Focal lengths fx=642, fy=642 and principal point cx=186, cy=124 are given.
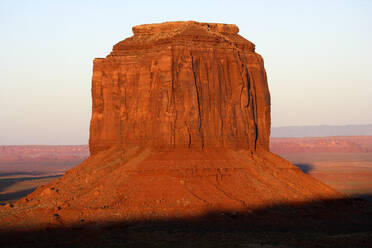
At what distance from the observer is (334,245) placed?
3164 centimetres

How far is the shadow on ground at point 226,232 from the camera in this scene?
Result: 111 ft

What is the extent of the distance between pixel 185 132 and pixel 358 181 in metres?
58.3

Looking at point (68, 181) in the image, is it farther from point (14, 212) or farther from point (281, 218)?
point (281, 218)

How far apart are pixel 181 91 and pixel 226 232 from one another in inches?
494

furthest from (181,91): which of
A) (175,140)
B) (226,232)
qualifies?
(226,232)

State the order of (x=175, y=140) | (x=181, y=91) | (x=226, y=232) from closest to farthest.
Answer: (x=226, y=232) < (x=175, y=140) < (x=181, y=91)

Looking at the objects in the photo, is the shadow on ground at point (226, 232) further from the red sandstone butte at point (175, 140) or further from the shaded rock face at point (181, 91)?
the shaded rock face at point (181, 91)

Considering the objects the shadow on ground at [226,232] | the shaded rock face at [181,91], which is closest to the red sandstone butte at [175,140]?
the shaded rock face at [181,91]

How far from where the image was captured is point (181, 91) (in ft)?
150

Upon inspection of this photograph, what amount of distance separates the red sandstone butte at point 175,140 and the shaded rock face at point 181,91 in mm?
78

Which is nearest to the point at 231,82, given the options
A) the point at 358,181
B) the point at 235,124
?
the point at 235,124

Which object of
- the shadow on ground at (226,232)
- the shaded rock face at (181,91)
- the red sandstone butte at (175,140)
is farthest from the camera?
the shaded rock face at (181,91)

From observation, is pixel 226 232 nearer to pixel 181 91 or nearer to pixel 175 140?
pixel 175 140

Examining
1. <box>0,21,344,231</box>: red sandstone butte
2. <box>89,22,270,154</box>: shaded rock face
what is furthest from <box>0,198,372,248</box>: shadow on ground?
<box>89,22,270,154</box>: shaded rock face
